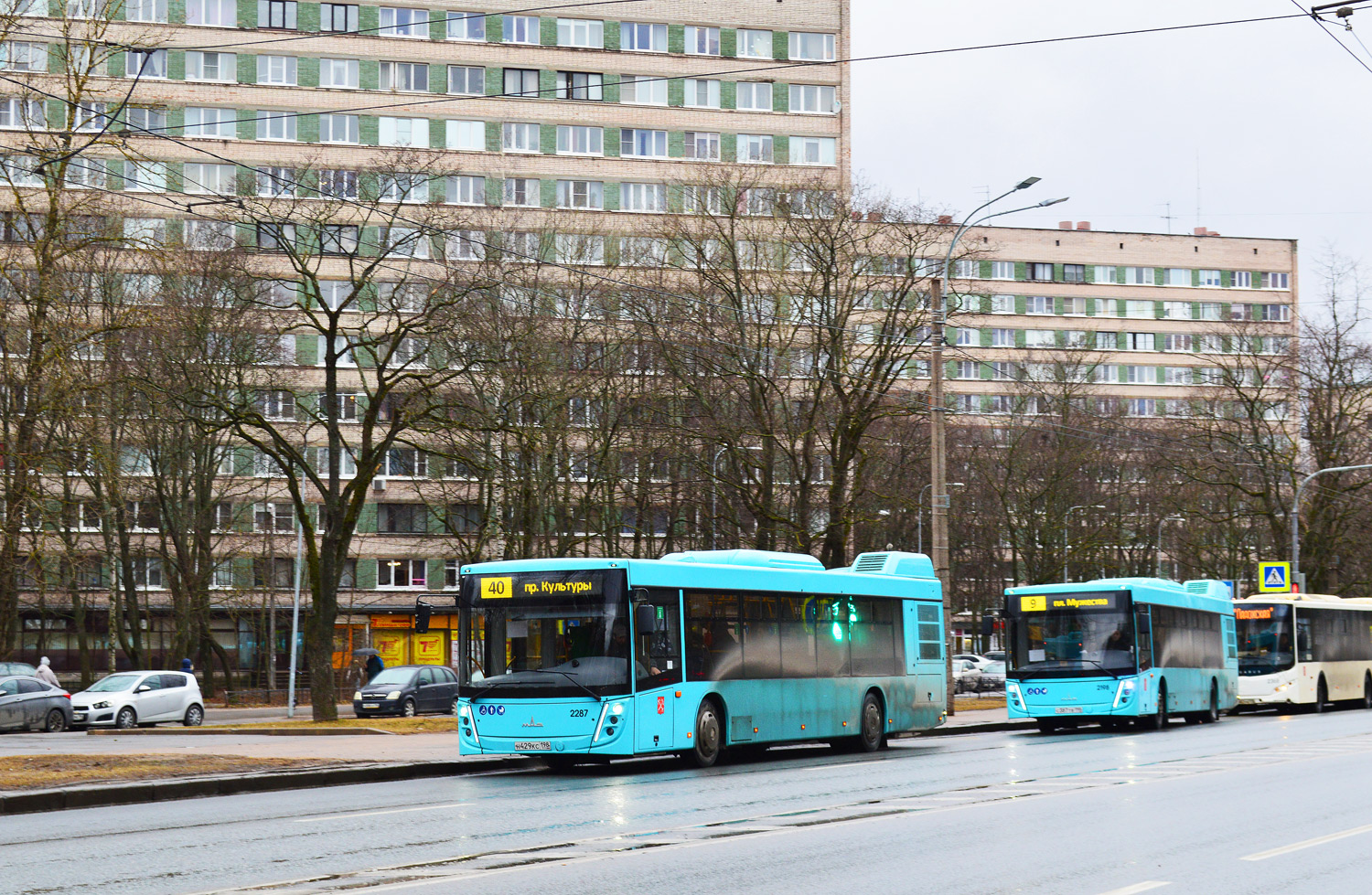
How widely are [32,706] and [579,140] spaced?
133 feet

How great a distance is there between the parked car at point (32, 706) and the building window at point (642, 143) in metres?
40.6

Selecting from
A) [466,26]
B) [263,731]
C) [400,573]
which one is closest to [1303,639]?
[263,731]

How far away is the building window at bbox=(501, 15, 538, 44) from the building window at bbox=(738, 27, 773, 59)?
916 centimetres

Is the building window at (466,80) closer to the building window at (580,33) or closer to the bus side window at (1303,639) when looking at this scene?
the building window at (580,33)

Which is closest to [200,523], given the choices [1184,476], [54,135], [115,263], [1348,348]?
[115,263]

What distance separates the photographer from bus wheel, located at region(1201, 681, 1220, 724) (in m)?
36.2

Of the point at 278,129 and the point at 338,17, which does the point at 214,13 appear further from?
the point at 278,129

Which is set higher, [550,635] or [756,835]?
[550,635]

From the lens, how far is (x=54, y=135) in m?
21.6

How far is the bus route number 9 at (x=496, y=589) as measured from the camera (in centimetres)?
2117

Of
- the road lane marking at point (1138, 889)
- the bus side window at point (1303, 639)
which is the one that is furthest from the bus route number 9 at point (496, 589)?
the bus side window at point (1303, 639)

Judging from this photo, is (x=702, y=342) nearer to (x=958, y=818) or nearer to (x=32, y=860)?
(x=958, y=818)

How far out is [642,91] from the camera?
71812mm

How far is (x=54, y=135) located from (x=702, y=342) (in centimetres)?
2251
